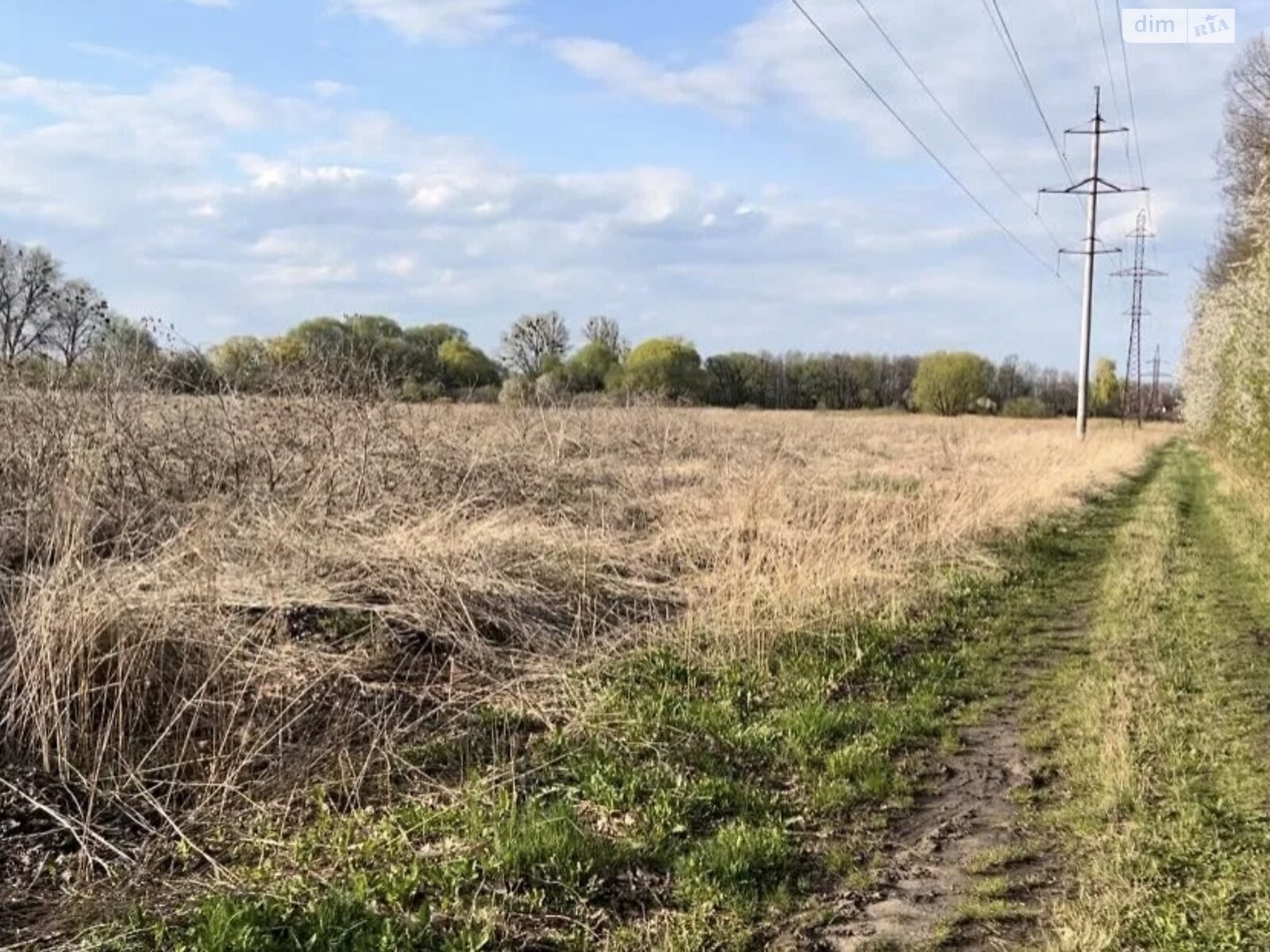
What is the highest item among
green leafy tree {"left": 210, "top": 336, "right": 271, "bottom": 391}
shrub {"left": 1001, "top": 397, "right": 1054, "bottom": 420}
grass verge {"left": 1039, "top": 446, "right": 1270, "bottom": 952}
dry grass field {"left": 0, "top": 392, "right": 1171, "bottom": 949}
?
shrub {"left": 1001, "top": 397, "right": 1054, "bottom": 420}

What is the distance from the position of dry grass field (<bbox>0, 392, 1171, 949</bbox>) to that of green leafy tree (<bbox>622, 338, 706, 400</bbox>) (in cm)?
4475

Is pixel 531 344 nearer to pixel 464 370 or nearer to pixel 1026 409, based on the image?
pixel 464 370

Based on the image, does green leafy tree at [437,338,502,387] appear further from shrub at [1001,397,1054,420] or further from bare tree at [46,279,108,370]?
shrub at [1001,397,1054,420]

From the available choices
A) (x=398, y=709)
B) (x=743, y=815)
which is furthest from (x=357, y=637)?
(x=743, y=815)

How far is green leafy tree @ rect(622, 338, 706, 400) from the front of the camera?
63125 millimetres

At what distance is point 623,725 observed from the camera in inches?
238

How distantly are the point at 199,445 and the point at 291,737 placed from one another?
5535 millimetres

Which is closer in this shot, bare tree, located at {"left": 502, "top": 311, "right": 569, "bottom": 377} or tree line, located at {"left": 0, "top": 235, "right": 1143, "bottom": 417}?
tree line, located at {"left": 0, "top": 235, "right": 1143, "bottom": 417}

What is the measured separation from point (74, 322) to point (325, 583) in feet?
14.0

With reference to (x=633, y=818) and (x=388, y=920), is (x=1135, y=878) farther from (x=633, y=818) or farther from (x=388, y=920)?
(x=388, y=920)

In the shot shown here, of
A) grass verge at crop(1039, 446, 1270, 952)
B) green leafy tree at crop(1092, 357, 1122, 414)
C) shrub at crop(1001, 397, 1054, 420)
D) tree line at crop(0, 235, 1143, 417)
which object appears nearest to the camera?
grass verge at crop(1039, 446, 1270, 952)

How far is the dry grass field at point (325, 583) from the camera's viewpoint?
200 inches

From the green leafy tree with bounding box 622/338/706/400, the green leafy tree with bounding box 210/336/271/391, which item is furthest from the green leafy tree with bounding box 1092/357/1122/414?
the green leafy tree with bounding box 210/336/271/391

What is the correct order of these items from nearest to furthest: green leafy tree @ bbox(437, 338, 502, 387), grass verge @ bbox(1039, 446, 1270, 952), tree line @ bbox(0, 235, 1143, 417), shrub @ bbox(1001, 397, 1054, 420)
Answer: grass verge @ bbox(1039, 446, 1270, 952), tree line @ bbox(0, 235, 1143, 417), green leafy tree @ bbox(437, 338, 502, 387), shrub @ bbox(1001, 397, 1054, 420)
